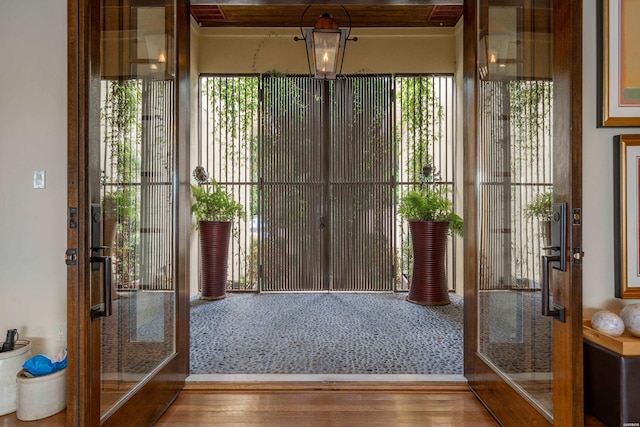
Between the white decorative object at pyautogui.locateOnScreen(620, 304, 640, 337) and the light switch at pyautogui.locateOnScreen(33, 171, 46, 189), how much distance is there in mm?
3278

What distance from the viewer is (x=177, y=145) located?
2.40 meters

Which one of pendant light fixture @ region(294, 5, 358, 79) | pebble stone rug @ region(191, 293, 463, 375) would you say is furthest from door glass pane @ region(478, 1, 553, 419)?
pendant light fixture @ region(294, 5, 358, 79)

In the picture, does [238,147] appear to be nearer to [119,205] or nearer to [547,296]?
[119,205]

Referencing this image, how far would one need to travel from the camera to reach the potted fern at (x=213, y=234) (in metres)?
4.91

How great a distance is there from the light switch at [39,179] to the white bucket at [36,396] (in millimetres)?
1077

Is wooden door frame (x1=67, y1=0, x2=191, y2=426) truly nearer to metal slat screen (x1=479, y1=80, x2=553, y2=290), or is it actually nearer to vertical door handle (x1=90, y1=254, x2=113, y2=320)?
vertical door handle (x1=90, y1=254, x2=113, y2=320)

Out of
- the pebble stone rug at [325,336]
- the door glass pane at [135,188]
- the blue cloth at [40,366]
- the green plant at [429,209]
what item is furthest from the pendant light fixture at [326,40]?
the blue cloth at [40,366]

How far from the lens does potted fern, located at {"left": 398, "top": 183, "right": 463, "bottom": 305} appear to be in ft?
15.3

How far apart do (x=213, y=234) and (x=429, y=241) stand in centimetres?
278

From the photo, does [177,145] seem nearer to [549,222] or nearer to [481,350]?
[549,222]

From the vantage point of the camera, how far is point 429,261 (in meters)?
4.67

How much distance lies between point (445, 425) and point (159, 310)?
5.70ft

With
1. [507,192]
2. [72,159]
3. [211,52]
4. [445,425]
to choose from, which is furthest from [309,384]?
[211,52]

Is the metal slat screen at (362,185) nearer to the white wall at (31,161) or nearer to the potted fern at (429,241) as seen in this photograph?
the potted fern at (429,241)
